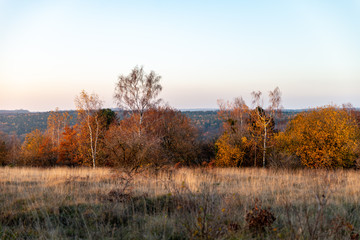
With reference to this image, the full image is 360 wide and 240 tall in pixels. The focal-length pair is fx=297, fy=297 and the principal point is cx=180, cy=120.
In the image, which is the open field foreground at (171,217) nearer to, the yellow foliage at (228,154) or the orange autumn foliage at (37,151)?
the yellow foliage at (228,154)

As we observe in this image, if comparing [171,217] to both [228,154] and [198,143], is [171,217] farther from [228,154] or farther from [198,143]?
[198,143]

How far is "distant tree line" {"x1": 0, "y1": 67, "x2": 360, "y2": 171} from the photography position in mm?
13945

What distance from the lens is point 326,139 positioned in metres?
18.3

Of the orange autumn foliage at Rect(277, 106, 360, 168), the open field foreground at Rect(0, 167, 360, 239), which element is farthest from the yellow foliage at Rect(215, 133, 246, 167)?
the open field foreground at Rect(0, 167, 360, 239)

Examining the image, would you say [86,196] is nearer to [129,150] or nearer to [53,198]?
[53,198]

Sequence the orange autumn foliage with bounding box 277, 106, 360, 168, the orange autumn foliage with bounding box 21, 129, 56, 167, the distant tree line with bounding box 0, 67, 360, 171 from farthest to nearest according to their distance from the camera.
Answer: the orange autumn foliage with bounding box 21, 129, 56, 167
the orange autumn foliage with bounding box 277, 106, 360, 168
the distant tree line with bounding box 0, 67, 360, 171

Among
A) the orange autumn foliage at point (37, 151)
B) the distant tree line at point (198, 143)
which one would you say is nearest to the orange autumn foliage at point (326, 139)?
the distant tree line at point (198, 143)

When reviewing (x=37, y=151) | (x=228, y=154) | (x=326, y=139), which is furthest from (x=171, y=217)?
(x=37, y=151)

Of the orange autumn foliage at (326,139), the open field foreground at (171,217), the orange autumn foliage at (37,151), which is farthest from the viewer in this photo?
the orange autumn foliage at (37,151)

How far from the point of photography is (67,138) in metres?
34.8

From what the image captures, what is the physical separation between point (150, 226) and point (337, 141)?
16342mm

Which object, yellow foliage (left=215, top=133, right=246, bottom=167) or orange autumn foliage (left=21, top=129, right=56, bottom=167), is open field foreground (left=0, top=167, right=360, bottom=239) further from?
orange autumn foliage (left=21, top=129, right=56, bottom=167)

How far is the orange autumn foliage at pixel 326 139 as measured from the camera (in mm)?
17844

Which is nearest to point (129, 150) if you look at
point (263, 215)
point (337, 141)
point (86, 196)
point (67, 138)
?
point (86, 196)
